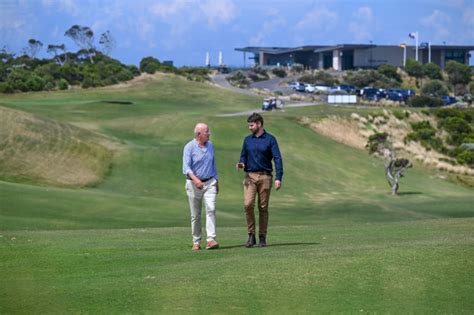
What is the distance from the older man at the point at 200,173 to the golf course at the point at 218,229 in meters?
0.72

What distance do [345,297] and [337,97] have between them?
93055 millimetres

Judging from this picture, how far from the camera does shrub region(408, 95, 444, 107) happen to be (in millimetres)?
103938

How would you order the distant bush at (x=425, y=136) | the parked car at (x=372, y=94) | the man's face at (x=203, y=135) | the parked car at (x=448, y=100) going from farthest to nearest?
1. the parked car at (x=372, y=94)
2. the parked car at (x=448, y=100)
3. the distant bush at (x=425, y=136)
4. the man's face at (x=203, y=135)

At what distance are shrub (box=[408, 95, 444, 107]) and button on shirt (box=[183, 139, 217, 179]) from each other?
88.5 meters

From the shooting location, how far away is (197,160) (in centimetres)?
1734

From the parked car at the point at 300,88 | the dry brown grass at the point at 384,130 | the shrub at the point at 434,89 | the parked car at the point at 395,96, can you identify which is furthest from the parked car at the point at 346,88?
the dry brown grass at the point at 384,130

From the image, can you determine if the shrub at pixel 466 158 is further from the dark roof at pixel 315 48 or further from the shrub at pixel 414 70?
the dark roof at pixel 315 48

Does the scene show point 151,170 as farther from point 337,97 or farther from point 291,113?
point 337,97

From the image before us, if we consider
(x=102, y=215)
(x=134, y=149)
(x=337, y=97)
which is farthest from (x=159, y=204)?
(x=337, y=97)

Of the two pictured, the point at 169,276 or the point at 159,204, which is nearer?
the point at 169,276

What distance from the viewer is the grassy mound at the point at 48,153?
44625 mm

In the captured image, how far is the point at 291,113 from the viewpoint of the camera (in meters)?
80.3

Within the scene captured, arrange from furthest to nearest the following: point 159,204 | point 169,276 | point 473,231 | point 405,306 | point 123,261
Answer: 1. point 159,204
2. point 473,231
3. point 123,261
4. point 169,276
5. point 405,306

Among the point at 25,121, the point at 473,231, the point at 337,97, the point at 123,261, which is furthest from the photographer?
the point at 337,97
